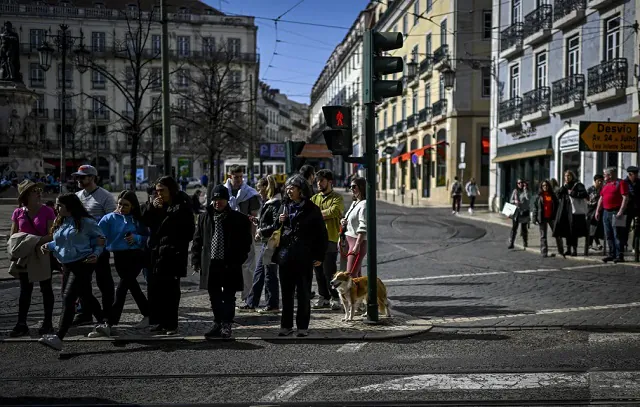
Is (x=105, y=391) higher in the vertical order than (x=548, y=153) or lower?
lower

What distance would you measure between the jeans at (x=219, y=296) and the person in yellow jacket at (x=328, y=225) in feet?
5.62

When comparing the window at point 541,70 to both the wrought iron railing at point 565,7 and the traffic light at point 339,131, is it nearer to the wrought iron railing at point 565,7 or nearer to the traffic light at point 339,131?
the wrought iron railing at point 565,7

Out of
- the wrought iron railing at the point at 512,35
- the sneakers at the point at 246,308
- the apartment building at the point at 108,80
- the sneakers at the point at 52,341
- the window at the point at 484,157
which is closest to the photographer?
the sneakers at the point at 52,341

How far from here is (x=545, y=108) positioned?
26.0 metres

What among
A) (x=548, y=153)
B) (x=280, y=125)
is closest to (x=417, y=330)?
(x=548, y=153)

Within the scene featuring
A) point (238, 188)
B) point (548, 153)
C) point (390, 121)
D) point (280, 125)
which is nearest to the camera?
point (238, 188)

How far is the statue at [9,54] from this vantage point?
24891mm

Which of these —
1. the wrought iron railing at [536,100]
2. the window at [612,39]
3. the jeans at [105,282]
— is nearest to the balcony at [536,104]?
the wrought iron railing at [536,100]

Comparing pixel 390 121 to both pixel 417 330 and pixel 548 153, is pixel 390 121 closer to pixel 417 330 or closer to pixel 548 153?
pixel 548 153

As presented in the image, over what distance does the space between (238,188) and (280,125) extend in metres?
115

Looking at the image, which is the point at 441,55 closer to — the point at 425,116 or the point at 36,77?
the point at 425,116

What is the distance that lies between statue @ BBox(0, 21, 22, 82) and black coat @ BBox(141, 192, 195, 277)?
20.5 metres

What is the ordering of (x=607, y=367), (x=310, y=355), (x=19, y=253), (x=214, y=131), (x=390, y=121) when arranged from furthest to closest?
(x=390, y=121) → (x=214, y=131) → (x=19, y=253) → (x=310, y=355) → (x=607, y=367)

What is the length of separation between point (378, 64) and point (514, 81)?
77.9 ft
